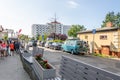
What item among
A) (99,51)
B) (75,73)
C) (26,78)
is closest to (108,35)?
(99,51)

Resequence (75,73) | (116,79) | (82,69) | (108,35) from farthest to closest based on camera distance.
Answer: (108,35)
(75,73)
(82,69)
(116,79)

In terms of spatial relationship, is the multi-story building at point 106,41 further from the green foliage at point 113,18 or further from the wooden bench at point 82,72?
the green foliage at point 113,18

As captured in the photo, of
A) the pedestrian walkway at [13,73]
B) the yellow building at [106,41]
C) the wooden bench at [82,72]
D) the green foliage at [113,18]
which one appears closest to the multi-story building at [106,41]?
the yellow building at [106,41]

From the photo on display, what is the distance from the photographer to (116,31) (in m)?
28.9

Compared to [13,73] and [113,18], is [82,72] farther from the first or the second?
[113,18]

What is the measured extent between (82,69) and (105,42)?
2683 cm

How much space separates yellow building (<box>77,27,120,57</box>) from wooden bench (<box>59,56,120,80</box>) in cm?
2229

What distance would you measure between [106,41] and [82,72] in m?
26.6

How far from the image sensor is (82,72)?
5.81 meters

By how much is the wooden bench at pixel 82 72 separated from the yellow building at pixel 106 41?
22.3m

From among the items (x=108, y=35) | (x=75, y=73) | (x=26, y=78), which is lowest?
(x=26, y=78)

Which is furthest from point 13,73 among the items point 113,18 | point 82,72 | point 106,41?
point 113,18

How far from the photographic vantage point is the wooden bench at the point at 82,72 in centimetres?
424

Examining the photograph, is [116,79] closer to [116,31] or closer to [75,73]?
[75,73]
